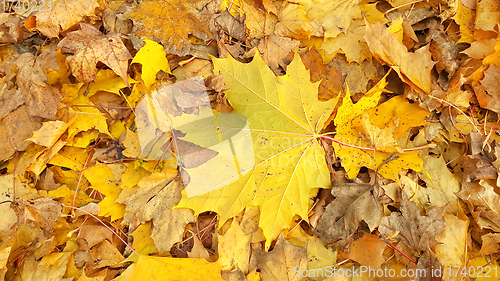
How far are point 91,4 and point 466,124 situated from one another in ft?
7.21

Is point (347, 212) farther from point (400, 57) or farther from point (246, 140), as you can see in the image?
point (400, 57)

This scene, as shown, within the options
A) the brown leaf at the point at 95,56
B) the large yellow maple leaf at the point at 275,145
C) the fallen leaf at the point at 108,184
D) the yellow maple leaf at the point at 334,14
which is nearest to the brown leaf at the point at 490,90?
the yellow maple leaf at the point at 334,14

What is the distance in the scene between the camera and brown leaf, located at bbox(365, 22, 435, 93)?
1.40 meters

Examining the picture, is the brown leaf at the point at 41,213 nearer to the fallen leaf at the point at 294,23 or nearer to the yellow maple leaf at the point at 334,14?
the fallen leaf at the point at 294,23

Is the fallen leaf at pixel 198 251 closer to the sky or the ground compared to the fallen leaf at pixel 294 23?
closer to the ground

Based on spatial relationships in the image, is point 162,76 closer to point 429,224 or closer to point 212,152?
point 212,152

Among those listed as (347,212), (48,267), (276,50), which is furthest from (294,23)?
(48,267)

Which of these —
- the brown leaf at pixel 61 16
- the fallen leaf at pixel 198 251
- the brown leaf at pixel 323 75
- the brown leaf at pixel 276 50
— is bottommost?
the fallen leaf at pixel 198 251

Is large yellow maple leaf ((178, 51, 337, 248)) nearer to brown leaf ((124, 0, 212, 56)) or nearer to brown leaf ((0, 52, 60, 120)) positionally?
brown leaf ((124, 0, 212, 56))

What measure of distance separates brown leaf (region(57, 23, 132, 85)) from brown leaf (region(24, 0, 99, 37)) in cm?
11

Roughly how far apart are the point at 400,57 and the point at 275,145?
2.61 ft

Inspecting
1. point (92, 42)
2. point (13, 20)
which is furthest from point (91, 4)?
point (13, 20)

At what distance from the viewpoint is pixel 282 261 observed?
53.4 inches

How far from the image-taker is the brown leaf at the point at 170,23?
1.51 m
